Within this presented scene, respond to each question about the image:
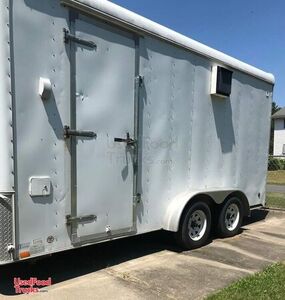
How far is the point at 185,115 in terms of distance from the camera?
6430mm

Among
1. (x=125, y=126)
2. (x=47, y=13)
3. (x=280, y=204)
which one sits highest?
(x=47, y=13)

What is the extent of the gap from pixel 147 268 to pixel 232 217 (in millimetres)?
2786

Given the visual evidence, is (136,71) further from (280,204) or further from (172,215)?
(280,204)

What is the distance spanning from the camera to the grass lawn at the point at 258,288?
4.45 meters

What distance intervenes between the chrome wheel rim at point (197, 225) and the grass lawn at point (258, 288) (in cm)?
150

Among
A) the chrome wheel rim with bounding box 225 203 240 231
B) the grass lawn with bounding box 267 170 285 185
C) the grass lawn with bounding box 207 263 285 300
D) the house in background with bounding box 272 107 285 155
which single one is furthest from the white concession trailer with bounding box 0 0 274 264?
the house in background with bounding box 272 107 285 155

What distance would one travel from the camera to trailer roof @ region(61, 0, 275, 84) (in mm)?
4766

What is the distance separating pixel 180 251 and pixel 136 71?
2.81 meters

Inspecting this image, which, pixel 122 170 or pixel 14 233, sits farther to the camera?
pixel 122 170

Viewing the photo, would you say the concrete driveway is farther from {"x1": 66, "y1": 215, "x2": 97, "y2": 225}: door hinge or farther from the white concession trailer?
{"x1": 66, "y1": 215, "x2": 97, "y2": 225}: door hinge

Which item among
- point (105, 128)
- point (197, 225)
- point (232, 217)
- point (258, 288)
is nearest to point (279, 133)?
point (232, 217)

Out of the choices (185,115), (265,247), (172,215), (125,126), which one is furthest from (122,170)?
(265,247)

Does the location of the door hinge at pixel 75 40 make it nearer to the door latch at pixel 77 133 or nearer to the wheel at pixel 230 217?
the door latch at pixel 77 133

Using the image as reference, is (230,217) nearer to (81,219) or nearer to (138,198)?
(138,198)
